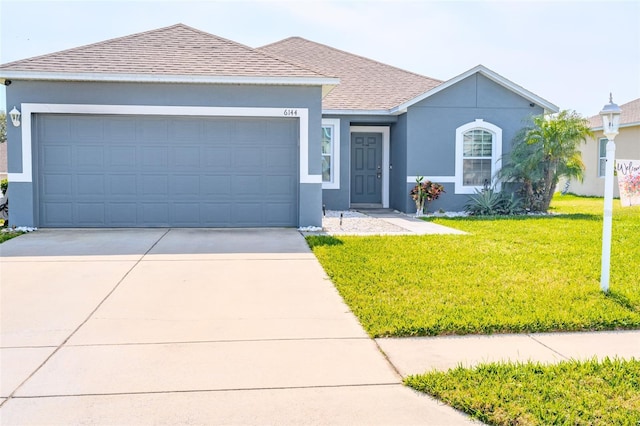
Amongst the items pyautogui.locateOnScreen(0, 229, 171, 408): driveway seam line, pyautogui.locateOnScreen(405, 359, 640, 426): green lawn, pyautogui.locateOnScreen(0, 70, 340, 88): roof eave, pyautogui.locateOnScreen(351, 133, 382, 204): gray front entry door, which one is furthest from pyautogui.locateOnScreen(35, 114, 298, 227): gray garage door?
pyautogui.locateOnScreen(405, 359, 640, 426): green lawn

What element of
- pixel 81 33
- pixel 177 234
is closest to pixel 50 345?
pixel 177 234

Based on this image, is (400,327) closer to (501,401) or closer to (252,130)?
(501,401)

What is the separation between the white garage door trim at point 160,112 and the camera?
11922mm

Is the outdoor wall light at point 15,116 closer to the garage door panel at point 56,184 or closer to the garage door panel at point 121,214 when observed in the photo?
the garage door panel at point 56,184

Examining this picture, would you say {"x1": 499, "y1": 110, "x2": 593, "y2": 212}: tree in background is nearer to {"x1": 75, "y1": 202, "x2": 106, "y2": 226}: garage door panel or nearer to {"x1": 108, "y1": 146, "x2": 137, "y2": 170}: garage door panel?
{"x1": 108, "y1": 146, "x2": 137, "y2": 170}: garage door panel

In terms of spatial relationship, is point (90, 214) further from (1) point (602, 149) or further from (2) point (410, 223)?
(1) point (602, 149)

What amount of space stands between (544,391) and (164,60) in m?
10.7

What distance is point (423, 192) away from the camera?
1584 centimetres

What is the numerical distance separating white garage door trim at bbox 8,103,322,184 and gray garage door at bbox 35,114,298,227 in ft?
0.66

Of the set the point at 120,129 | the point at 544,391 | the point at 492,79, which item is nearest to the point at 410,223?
the point at 492,79

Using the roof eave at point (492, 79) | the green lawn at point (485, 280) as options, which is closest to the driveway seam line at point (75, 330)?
the green lawn at point (485, 280)

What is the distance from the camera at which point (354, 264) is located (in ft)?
27.5

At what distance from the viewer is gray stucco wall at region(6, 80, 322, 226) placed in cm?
1195

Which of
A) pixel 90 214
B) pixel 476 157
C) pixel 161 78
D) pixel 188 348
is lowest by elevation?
pixel 188 348
